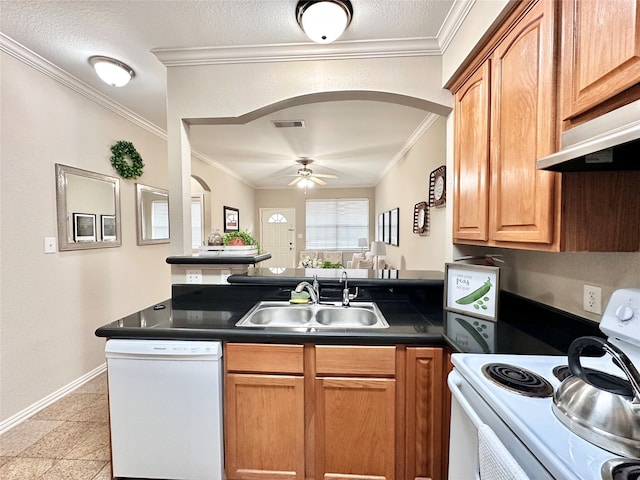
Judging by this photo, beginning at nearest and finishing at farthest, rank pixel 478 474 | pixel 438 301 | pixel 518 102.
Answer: pixel 478 474 → pixel 518 102 → pixel 438 301

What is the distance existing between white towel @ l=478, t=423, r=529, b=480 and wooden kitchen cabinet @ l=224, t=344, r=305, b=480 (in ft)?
2.72

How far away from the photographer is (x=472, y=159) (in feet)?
5.27

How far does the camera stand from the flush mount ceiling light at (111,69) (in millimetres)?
2102

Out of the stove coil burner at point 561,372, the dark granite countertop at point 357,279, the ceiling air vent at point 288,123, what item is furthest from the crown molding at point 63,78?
the stove coil burner at point 561,372

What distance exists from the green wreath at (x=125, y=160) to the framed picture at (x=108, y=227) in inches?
18.7

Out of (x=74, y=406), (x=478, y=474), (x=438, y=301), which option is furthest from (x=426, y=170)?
(x=74, y=406)

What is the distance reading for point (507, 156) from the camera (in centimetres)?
129

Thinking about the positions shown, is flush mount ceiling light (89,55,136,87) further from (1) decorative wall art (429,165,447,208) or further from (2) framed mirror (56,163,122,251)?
(1) decorative wall art (429,165,447,208)

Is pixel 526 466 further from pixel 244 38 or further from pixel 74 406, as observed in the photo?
pixel 74 406

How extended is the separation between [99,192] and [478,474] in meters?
3.37

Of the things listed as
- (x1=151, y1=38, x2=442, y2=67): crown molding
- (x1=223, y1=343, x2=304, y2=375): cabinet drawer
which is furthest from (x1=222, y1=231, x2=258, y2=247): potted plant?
(x1=151, y1=38, x2=442, y2=67): crown molding

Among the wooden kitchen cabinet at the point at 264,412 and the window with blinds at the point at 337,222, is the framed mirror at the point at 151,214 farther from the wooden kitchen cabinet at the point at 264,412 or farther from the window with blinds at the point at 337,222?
the window with blinds at the point at 337,222

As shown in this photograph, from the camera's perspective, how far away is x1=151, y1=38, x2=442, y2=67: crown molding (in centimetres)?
192

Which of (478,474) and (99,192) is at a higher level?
(99,192)
